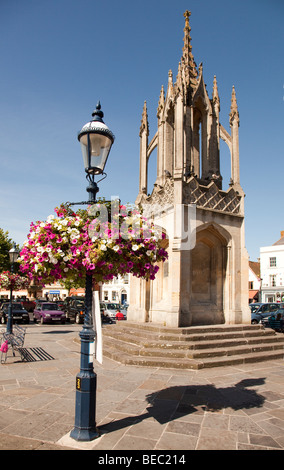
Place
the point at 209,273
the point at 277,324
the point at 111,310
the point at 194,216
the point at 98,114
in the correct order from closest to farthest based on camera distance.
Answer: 1. the point at 98,114
2. the point at 194,216
3. the point at 209,273
4. the point at 277,324
5. the point at 111,310

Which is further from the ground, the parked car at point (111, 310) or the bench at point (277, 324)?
the bench at point (277, 324)

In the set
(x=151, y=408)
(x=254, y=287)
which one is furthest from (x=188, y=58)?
(x=254, y=287)

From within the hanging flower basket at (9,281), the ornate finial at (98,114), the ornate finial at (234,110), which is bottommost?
the hanging flower basket at (9,281)

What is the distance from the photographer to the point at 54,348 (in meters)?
11.1

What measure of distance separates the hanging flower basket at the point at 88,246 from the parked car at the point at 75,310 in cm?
1927

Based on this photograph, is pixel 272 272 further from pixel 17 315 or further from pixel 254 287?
pixel 17 315

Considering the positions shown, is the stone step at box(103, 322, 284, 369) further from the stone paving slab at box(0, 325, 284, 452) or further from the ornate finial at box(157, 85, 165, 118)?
the ornate finial at box(157, 85, 165, 118)

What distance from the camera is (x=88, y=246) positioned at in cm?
412

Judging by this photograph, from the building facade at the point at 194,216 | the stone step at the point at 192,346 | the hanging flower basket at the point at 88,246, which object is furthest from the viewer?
the building facade at the point at 194,216

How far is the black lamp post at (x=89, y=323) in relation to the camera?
13.1 feet

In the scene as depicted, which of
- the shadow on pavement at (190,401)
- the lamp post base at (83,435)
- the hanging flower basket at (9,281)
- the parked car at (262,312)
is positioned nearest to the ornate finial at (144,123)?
the hanging flower basket at (9,281)

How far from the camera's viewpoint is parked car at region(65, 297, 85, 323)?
22812mm

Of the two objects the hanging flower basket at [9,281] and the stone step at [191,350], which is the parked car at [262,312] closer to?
the stone step at [191,350]

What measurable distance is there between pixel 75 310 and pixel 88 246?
20723 millimetres
